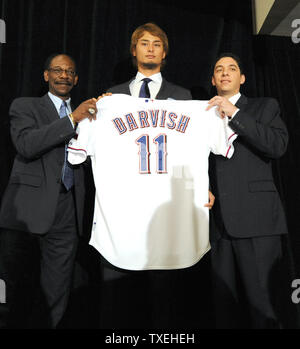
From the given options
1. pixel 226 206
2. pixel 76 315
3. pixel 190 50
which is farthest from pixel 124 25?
pixel 76 315

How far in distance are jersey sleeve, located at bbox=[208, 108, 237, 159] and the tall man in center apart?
214 millimetres

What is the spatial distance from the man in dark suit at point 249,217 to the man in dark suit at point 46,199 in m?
0.72

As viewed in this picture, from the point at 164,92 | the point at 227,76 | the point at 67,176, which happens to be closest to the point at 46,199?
the point at 67,176

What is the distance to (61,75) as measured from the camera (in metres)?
2.09

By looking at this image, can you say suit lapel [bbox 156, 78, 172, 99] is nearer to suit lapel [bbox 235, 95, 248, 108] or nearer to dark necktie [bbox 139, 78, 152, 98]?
dark necktie [bbox 139, 78, 152, 98]

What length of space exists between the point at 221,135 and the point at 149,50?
57 cm

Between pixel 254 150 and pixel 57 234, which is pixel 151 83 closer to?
pixel 254 150

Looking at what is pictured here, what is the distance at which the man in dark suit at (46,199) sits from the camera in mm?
1884

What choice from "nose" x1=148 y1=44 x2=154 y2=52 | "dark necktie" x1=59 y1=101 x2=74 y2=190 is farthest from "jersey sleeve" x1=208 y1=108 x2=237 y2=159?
"dark necktie" x1=59 y1=101 x2=74 y2=190

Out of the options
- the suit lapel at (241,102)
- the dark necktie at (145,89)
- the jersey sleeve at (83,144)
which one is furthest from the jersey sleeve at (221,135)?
the jersey sleeve at (83,144)

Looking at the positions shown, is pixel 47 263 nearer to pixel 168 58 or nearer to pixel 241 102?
pixel 241 102

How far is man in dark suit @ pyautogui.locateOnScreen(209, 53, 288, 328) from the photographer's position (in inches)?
71.3

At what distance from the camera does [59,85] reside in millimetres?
2096

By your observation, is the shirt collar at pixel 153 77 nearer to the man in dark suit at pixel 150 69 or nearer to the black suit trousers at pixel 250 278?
the man in dark suit at pixel 150 69
